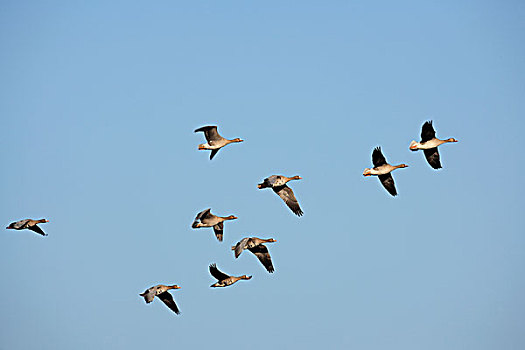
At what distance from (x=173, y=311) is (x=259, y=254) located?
5.01 metres

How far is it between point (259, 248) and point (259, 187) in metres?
3.52

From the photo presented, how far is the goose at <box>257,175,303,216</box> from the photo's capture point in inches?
2004

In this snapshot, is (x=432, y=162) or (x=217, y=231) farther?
(x=217, y=231)

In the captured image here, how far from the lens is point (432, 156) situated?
50719mm

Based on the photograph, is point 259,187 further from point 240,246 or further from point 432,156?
point 432,156

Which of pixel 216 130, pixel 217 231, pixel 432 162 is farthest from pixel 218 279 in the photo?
pixel 432 162

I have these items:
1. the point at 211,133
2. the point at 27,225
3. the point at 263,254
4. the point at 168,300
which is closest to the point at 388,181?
the point at 263,254

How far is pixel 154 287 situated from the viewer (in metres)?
52.4

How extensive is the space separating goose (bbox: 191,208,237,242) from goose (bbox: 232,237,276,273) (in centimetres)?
211

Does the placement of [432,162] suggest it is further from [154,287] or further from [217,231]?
[154,287]

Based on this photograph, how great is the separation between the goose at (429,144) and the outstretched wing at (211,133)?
934cm

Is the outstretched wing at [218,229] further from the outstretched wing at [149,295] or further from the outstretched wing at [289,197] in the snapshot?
the outstretched wing at [149,295]

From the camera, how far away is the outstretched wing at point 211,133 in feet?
171

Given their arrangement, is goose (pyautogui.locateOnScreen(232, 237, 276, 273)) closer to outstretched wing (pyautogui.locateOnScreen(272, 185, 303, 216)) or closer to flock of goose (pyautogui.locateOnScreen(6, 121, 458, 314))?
flock of goose (pyautogui.locateOnScreen(6, 121, 458, 314))
